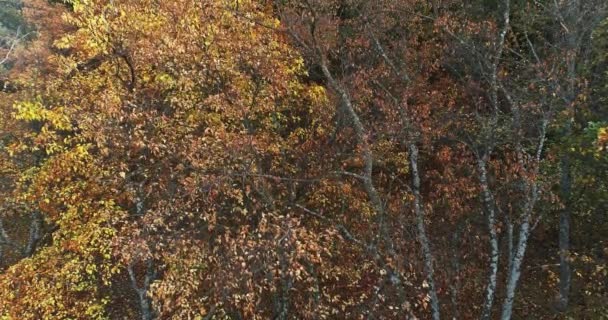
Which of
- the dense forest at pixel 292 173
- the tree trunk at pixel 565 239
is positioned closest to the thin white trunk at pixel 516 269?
the dense forest at pixel 292 173

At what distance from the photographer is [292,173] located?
16812mm

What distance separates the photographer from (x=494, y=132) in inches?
558

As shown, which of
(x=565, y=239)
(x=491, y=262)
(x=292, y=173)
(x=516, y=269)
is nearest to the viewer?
(x=516, y=269)

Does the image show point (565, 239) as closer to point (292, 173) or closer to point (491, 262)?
point (491, 262)

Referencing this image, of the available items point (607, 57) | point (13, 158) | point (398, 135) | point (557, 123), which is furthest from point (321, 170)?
point (13, 158)

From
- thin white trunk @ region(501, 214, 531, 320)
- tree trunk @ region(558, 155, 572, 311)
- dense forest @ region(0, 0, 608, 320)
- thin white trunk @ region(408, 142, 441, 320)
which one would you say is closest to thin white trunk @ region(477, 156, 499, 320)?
dense forest @ region(0, 0, 608, 320)

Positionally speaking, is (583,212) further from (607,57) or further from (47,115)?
(47,115)

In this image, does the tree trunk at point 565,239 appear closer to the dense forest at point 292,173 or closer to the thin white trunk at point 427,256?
the dense forest at point 292,173

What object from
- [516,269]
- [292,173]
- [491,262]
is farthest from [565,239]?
[292,173]

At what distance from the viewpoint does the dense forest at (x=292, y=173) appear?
1307 centimetres

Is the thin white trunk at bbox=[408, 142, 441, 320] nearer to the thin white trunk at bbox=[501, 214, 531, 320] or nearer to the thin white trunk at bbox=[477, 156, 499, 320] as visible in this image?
the thin white trunk at bbox=[477, 156, 499, 320]

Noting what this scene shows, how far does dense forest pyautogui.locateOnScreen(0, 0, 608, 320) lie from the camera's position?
1307cm

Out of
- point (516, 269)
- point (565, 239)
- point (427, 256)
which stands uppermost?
point (565, 239)

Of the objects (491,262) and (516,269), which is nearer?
(516,269)
